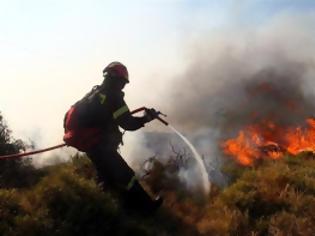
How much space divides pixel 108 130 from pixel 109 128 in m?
0.03

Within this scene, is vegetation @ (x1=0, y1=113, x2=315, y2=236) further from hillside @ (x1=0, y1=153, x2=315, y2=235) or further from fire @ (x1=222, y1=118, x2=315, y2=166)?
fire @ (x1=222, y1=118, x2=315, y2=166)

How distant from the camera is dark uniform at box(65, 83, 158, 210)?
7656 millimetres

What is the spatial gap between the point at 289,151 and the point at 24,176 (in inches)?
238

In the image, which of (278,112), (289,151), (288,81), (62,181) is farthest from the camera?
(288,81)

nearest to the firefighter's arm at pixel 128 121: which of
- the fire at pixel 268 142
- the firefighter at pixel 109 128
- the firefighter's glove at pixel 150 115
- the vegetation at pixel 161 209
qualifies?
the firefighter at pixel 109 128

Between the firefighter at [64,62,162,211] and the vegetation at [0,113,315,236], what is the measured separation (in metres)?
0.25

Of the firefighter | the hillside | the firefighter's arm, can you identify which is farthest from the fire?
the firefighter's arm

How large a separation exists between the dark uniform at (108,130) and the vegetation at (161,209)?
0.25 meters

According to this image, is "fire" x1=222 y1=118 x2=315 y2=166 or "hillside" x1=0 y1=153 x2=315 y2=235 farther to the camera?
"fire" x1=222 y1=118 x2=315 y2=166

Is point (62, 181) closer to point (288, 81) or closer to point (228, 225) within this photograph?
point (228, 225)

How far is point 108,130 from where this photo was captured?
25.6ft

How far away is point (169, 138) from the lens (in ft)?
39.8

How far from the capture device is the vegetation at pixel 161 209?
6.88m

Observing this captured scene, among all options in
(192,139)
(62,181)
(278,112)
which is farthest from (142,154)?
(278,112)
